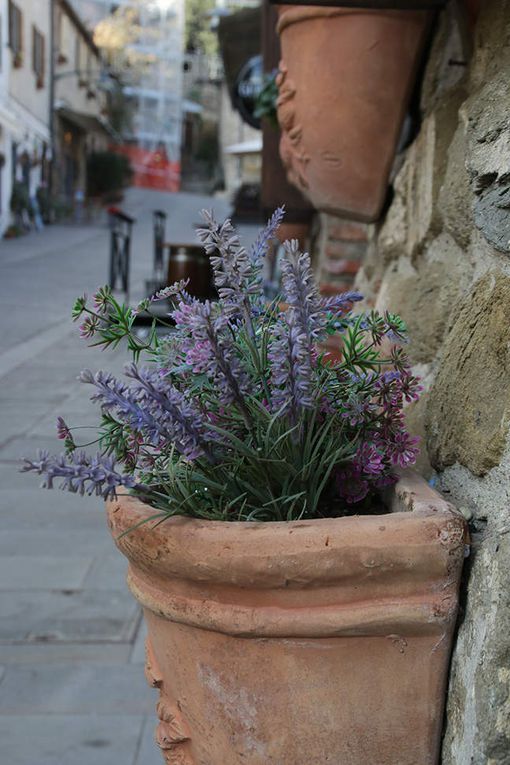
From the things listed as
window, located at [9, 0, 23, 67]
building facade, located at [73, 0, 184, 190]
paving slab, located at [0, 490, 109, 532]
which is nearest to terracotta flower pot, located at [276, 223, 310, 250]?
paving slab, located at [0, 490, 109, 532]

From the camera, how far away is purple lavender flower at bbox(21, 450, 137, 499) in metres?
0.81

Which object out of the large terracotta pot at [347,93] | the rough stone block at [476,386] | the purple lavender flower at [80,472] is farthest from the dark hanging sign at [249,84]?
the purple lavender flower at [80,472]

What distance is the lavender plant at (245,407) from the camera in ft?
2.73

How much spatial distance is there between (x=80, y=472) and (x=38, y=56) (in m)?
24.6

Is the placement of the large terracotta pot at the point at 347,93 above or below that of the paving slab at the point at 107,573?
above

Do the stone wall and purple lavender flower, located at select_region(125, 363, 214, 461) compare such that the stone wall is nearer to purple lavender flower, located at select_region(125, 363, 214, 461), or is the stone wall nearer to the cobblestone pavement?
purple lavender flower, located at select_region(125, 363, 214, 461)

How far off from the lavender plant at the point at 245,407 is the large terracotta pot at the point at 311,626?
0.07 m

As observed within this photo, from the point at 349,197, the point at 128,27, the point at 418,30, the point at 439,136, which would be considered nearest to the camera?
the point at 439,136

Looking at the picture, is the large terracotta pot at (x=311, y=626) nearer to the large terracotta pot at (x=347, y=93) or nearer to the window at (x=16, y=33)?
the large terracotta pot at (x=347, y=93)

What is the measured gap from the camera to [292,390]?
84 cm

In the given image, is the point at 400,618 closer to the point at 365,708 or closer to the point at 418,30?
the point at 365,708

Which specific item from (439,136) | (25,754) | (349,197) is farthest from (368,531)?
(25,754)

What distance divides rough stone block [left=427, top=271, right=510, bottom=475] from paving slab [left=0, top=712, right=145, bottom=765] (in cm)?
112

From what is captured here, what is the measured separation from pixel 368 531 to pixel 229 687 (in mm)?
214
